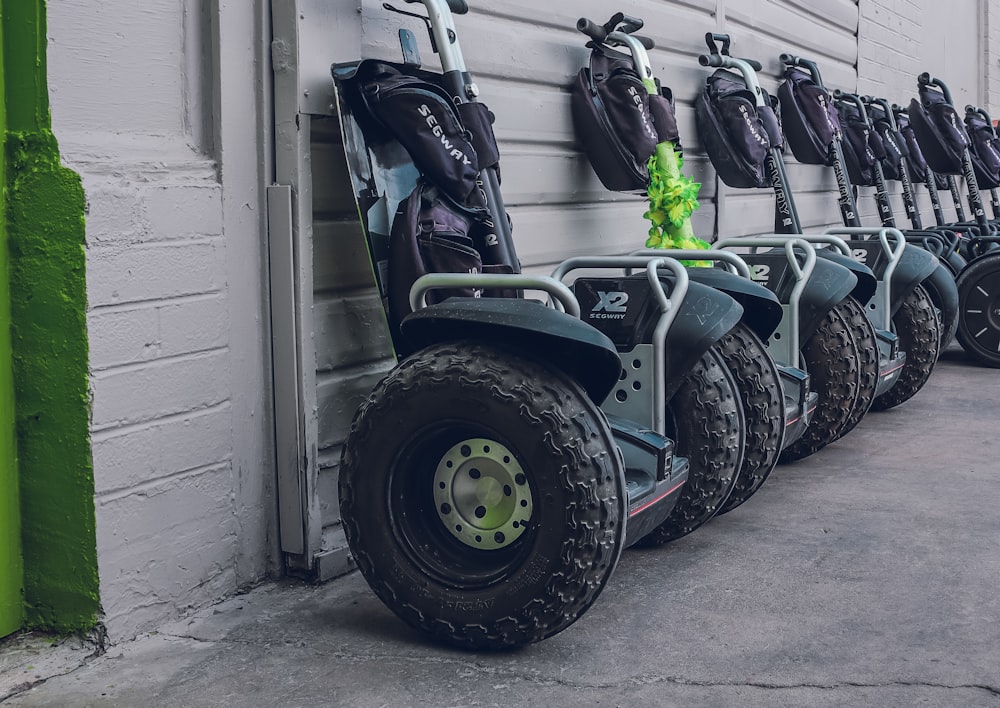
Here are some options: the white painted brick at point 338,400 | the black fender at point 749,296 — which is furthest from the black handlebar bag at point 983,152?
the white painted brick at point 338,400

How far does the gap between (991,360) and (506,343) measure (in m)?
5.07

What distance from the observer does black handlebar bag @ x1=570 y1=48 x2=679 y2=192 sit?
470 centimetres

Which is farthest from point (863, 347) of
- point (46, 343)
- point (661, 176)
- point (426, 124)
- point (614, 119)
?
point (46, 343)

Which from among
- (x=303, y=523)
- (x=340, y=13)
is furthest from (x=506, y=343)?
(x=340, y=13)

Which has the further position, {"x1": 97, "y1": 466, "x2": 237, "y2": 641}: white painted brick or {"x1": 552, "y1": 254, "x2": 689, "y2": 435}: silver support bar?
{"x1": 552, "y1": 254, "x2": 689, "y2": 435}: silver support bar

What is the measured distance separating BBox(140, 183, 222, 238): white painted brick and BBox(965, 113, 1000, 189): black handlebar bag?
7.94 meters

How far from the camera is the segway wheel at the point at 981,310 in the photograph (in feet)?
22.5

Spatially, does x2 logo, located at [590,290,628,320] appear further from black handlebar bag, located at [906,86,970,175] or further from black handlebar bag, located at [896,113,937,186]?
black handlebar bag, located at [906,86,970,175]

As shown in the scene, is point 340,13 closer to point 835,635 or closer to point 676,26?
point 835,635

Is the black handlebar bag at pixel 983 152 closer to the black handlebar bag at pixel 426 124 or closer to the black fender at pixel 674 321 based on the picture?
the black fender at pixel 674 321

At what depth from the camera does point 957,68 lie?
11836 mm

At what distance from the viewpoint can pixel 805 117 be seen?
22.9ft

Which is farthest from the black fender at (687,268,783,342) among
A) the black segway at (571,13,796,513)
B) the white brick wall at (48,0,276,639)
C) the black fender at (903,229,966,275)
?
the black fender at (903,229,966,275)

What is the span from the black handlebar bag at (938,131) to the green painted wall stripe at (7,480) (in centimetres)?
755
